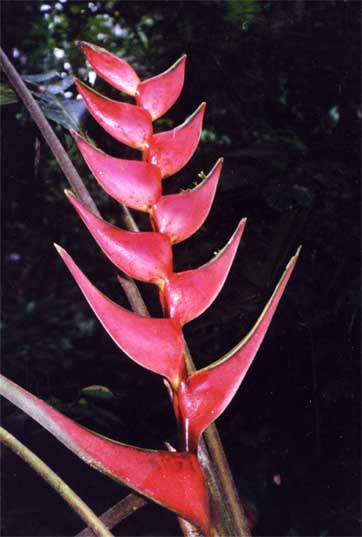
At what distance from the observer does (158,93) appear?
0.43 m

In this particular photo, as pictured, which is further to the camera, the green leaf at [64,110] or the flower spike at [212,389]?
the green leaf at [64,110]

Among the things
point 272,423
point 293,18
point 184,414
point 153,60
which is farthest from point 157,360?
point 153,60

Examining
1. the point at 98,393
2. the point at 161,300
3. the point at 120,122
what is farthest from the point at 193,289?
the point at 98,393

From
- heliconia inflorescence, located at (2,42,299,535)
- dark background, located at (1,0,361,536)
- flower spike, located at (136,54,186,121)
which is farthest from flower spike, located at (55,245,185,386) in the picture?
dark background, located at (1,0,361,536)

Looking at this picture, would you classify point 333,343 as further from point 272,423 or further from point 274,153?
point 274,153

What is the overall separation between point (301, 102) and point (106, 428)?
0.64 metres

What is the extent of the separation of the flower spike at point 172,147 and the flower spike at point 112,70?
0.17 feet

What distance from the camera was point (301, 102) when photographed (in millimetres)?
1077

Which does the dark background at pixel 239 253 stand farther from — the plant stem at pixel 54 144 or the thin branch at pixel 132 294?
the thin branch at pixel 132 294

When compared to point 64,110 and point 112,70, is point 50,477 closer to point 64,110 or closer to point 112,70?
point 112,70

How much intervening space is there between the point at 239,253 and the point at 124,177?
52 centimetres

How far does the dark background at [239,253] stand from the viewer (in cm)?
72

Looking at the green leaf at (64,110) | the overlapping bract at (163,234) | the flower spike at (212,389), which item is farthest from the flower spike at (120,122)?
the green leaf at (64,110)

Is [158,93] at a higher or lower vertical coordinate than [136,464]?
higher
